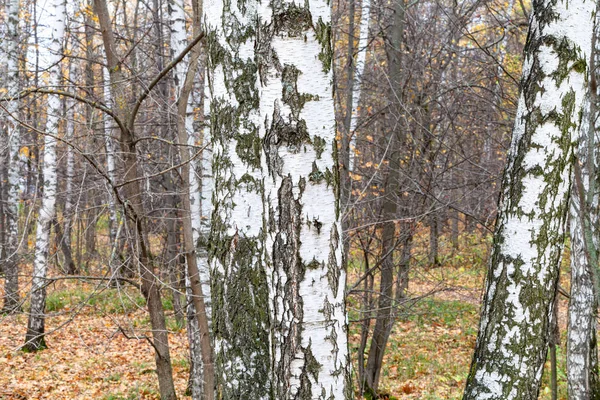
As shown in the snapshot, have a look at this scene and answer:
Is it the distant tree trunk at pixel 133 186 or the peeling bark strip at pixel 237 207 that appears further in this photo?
the distant tree trunk at pixel 133 186

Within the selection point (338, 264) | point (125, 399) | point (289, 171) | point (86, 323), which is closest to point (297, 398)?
point (338, 264)

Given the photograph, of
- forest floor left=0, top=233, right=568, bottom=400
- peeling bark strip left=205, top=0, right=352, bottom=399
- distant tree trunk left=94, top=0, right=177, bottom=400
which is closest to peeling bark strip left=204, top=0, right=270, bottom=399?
peeling bark strip left=205, top=0, right=352, bottom=399

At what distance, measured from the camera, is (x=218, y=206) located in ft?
11.1

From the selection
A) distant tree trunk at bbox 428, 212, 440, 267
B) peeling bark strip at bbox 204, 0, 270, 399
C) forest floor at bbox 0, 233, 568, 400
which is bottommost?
forest floor at bbox 0, 233, 568, 400

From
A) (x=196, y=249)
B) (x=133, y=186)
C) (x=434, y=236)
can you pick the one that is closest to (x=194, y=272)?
(x=196, y=249)

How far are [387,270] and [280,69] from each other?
538 cm

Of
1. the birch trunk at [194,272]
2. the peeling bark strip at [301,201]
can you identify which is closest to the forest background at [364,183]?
the birch trunk at [194,272]

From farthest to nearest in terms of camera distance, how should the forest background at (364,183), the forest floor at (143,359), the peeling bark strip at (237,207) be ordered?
the forest floor at (143,359) → the forest background at (364,183) → the peeling bark strip at (237,207)

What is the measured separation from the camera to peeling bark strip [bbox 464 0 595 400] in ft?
10.0

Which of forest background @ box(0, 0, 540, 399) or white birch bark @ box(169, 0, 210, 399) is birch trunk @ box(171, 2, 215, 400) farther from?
forest background @ box(0, 0, 540, 399)

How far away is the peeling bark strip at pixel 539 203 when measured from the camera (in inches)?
120

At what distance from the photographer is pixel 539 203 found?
3.07 m

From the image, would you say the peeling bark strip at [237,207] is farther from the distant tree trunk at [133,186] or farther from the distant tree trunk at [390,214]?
the distant tree trunk at [390,214]

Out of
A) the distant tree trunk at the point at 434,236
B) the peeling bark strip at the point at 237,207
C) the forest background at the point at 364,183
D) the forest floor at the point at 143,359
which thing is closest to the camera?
the peeling bark strip at the point at 237,207
